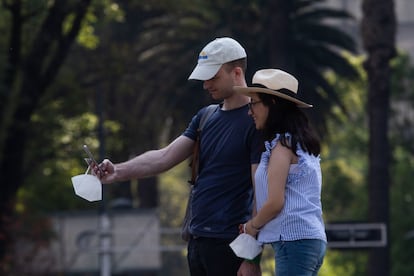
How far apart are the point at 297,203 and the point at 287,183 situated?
10cm

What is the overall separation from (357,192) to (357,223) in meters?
17.6

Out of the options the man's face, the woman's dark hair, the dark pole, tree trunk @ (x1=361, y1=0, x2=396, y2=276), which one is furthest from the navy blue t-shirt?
the dark pole

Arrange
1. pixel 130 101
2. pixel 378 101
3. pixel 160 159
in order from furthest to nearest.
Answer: pixel 130 101 → pixel 378 101 → pixel 160 159

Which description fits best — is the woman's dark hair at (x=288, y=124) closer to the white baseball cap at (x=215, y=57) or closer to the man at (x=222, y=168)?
the man at (x=222, y=168)

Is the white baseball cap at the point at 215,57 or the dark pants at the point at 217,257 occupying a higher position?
the white baseball cap at the point at 215,57

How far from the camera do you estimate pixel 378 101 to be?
27.5m

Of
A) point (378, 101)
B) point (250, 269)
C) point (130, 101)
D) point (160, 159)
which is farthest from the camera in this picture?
point (130, 101)

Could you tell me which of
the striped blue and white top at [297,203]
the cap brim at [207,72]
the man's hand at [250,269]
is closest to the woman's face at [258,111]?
the striped blue and white top at [297,203]

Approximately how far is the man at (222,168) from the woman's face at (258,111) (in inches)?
10.1

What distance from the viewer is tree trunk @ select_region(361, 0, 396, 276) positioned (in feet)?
86.1

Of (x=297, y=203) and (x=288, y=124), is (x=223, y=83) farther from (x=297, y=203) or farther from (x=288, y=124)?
(x=297, y=203)

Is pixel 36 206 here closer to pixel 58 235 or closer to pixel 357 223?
pixel 58 235

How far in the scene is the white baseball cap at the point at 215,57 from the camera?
6.74m

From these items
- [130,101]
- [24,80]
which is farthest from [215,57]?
[130,101]
